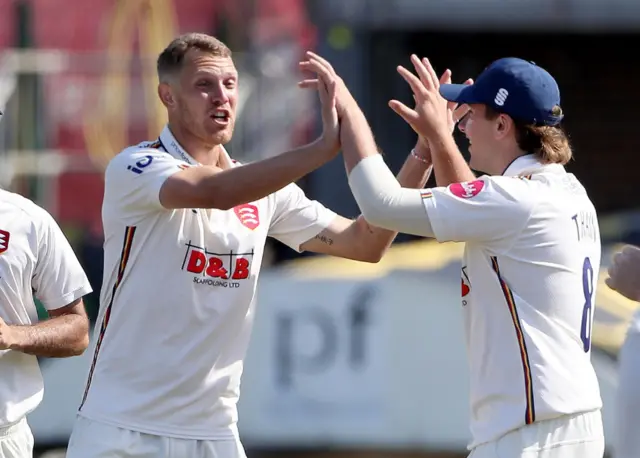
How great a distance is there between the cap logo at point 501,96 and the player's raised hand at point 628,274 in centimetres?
56

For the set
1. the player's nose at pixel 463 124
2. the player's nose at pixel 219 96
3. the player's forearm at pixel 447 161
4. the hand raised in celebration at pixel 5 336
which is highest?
the player's nose at pixel 219 96

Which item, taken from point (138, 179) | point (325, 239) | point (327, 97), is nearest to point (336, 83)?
point (327, 97)

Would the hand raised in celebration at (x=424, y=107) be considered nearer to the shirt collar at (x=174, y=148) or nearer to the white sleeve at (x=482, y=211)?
the white sleeve at (x=482, y=211)

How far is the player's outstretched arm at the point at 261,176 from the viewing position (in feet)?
13.5

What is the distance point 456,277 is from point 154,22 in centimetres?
516

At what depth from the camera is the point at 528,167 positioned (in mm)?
4156

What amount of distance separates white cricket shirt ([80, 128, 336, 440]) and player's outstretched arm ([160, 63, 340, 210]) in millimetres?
154

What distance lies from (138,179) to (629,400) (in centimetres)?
171

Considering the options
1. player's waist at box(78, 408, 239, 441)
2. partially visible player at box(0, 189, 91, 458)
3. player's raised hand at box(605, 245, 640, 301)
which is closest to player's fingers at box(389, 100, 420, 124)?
player's raised hand at box(605, 245, 640, 301)

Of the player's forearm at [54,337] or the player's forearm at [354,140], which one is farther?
the player's forearm at [54,337]

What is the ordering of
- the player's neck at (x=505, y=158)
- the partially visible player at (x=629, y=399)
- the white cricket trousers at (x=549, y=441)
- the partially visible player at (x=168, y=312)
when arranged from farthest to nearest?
the partially visible player at (x=629, y=399) → the partially visible player at (x=168, y=312) → the player's neck at (x=505, y=158) → the white cricket trousers at (x=549, y=441)

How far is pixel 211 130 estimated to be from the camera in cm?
446

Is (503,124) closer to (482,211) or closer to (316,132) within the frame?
(482,211)

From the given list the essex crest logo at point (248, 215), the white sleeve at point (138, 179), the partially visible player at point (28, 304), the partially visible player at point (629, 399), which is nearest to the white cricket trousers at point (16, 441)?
the partially visible player at point (28, 304)
